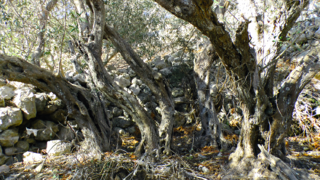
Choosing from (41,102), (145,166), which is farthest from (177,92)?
(145,166)

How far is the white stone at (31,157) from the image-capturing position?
15.8ft

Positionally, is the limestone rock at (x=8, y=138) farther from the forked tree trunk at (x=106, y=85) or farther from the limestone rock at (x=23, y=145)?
the forked tree trunk at (x=106, y=85)

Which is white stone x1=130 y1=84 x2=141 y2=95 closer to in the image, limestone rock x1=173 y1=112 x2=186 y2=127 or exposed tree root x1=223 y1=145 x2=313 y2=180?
limestone rock x1=173 y1=112 x2=186 y2=127

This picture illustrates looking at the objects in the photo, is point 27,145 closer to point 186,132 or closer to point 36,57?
point 36,57

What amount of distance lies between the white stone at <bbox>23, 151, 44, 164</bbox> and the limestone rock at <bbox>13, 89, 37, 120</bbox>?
0.90 metres

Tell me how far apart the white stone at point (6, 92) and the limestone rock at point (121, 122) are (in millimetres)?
2871

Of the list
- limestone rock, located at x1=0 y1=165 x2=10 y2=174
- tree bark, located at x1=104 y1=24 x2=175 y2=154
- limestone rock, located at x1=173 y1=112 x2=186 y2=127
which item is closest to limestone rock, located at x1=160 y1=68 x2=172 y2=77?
limestone rock, located at x1=173 y1=112 x2=186 y2=127

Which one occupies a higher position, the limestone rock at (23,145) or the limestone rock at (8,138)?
the limestone rock at (8,138)

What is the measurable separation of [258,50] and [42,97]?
526cm

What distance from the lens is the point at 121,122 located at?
23.2 feet

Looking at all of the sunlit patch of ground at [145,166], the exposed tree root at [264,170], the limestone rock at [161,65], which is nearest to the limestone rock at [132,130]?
the sunlit patch of ground at [145,166]

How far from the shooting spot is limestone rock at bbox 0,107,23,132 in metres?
4.98

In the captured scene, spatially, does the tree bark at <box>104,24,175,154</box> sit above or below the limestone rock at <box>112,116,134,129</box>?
above

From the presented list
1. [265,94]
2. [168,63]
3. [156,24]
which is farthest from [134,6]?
[265,94]
